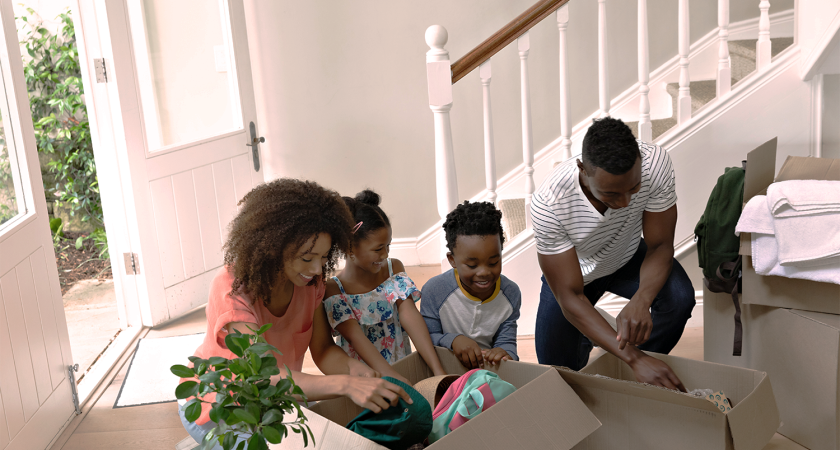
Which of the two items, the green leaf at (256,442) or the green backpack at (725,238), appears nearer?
the green leaf at (256,442)

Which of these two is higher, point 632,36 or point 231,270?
point 632,36

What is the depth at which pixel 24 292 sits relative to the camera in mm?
1986

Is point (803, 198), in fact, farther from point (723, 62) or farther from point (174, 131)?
point (174, 131)

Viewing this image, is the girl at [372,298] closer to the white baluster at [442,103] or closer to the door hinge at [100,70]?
the white baluster at [442,103]

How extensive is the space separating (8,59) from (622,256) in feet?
A: 6.61

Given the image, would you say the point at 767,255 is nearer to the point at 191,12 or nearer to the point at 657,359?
the point at 657,359

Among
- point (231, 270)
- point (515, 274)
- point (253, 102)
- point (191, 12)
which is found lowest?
point (515, 274)

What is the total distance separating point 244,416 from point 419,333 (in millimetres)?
817

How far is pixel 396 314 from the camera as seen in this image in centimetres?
176

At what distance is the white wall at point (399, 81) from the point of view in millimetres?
3533

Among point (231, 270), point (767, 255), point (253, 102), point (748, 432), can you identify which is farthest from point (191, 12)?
point (748, 432)

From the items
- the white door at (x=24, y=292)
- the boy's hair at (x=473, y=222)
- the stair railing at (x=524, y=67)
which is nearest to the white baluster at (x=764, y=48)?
the stair railing at (x=524, y=67)

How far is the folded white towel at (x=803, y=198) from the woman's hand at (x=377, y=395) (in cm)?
112

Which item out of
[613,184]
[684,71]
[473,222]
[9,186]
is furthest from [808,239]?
[9,186]
